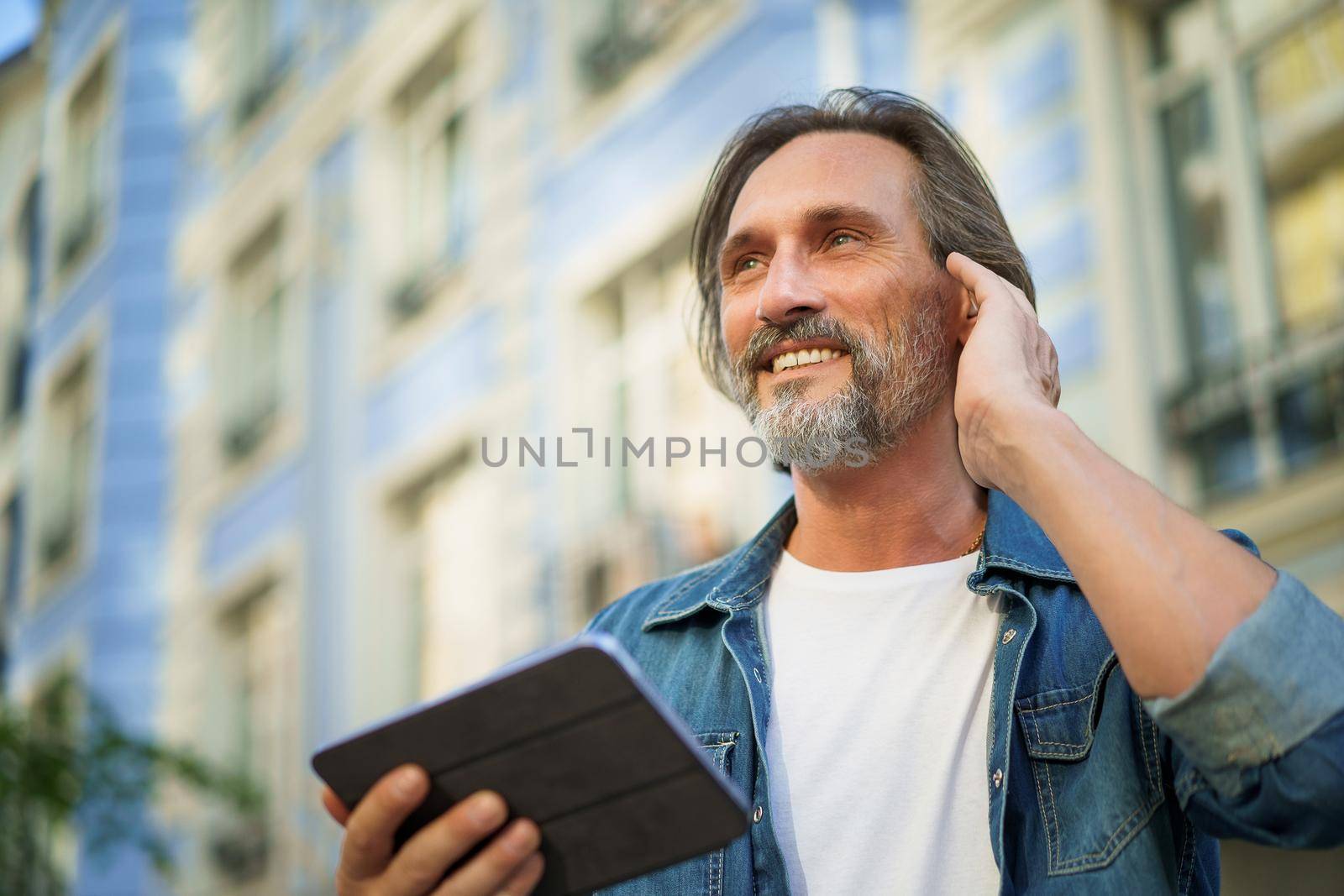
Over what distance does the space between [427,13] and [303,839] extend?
5.66 meters

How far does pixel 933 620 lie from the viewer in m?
2.39

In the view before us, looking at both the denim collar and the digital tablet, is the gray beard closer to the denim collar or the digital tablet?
the denim collar

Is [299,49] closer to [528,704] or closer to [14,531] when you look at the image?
[14,531]

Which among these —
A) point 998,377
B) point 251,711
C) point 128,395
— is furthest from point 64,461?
point 998,377

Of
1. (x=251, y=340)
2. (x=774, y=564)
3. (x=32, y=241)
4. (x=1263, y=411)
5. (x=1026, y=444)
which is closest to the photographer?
(x=1026, y=444)

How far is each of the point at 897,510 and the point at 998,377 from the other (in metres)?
0.40

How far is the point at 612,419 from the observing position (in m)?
8.88

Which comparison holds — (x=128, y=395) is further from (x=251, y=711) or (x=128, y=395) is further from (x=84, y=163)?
(x=251, y=711)

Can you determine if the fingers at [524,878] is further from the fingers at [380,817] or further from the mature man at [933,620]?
the fingers at [380,817]

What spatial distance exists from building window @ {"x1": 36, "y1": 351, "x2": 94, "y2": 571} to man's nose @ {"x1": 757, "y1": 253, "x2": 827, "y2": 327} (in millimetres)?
13342

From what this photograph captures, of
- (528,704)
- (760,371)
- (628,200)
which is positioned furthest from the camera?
(628,200)

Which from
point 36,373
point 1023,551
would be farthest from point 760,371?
point 36,373

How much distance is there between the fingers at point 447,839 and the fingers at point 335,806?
12cm

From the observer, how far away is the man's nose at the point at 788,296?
101 inches
